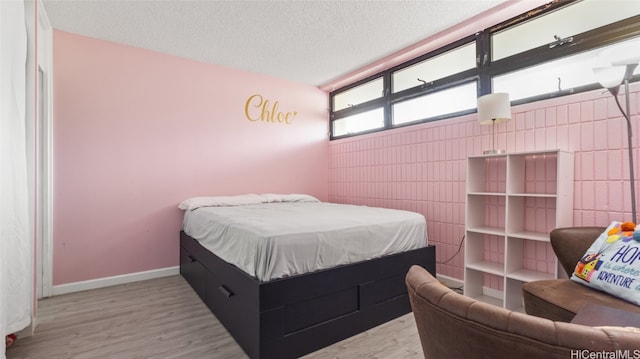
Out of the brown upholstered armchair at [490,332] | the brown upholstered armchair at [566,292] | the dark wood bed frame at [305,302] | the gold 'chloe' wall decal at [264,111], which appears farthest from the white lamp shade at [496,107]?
the gold 'chloe' wall decal at [264,111]

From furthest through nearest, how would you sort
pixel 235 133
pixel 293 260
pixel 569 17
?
1. pixel 235 133
2. pixel 569 17
3. pixel 293 260

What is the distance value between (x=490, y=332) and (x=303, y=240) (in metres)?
1.34

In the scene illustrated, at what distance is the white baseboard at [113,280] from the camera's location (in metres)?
2.80

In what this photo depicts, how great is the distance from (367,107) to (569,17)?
2.21m

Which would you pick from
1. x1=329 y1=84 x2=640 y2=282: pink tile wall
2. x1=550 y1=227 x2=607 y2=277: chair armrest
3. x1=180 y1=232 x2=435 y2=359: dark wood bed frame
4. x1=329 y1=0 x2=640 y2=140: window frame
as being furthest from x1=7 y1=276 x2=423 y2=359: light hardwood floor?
x1=329 y1=0 x2=640 y2=140: window frame

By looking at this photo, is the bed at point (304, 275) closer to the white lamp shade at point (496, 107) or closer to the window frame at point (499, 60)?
the white lamp shade at point (496, 107)

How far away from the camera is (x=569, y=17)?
2266 millimetres

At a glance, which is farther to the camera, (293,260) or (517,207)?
(517,207)

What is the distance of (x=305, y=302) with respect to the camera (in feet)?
5.82

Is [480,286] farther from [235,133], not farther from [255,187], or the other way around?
[235,133]

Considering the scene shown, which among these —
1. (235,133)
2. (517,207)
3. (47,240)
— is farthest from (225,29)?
(517,207)

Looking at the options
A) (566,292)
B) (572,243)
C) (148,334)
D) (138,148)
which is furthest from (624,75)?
(138,148)

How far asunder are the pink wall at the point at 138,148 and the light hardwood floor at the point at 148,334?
64 centimetres

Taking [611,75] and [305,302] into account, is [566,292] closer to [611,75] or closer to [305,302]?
[611,75]
